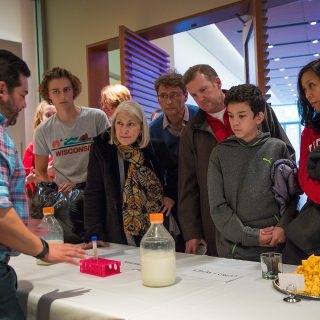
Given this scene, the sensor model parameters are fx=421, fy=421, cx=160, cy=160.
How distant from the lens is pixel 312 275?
1.22m

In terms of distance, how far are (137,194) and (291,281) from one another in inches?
40.7

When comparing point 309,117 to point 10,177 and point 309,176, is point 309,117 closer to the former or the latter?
point 309,176

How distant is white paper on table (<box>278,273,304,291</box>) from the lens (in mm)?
1209

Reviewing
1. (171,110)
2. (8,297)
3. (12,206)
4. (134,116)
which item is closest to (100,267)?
(8,297)

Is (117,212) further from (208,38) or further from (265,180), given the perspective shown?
(208,38)

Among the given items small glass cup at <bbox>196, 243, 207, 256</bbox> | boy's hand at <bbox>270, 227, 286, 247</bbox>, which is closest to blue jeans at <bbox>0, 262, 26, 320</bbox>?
boy's hand at <bbox>270, 227, 286, 247</bbox>

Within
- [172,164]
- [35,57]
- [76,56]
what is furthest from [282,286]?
[35,57]

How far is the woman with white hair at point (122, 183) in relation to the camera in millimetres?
2115

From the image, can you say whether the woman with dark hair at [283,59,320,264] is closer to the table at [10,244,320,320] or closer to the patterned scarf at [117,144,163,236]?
the table at [10,244,320,320]

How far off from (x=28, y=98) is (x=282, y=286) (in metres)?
3.65

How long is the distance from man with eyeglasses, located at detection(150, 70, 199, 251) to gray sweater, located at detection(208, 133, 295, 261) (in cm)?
63

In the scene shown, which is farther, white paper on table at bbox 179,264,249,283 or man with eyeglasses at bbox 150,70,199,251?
man with eyeglasses at bbox 150,70,199,251

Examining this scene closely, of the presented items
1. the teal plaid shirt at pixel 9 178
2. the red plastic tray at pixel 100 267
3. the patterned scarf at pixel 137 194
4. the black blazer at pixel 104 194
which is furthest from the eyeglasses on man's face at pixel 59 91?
the teal plaid shirt at pixel 9 178

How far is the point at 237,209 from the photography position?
5.95ft
